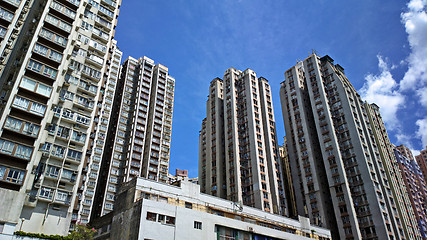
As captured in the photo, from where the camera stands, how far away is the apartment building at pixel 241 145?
76188 millimetres

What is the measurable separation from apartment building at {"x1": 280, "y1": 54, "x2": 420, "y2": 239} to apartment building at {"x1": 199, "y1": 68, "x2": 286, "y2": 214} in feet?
20.7

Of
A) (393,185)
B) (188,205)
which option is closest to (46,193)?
(188,205)

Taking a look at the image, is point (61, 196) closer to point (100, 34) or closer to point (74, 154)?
point (74, 154)

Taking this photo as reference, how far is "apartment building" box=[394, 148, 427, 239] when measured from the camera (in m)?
89.7

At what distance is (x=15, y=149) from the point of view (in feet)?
122

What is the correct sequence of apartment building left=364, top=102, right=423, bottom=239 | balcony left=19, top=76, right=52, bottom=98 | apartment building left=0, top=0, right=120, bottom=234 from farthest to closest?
apartment building left=364, top=102, right=423, bottom=239 < balcony left=19, top=76, right=52, bottom=98 < apartment building left=0, top=0, right=120, bottom=234

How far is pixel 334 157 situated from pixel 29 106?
63.9m

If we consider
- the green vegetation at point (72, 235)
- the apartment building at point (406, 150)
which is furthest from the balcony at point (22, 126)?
the apartment building at point (406, 150)

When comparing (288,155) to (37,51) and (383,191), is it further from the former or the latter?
(37,51)

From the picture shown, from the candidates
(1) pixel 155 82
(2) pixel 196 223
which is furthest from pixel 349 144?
(1) pixel 155 82

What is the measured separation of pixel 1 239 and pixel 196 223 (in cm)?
2315

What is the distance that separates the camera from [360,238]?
211 ft

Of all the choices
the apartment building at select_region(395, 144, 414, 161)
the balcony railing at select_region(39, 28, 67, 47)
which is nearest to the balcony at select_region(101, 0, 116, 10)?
the balcony railing at select_region(39, 28, 67, 47)

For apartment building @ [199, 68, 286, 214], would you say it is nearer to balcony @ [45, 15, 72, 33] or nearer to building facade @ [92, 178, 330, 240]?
building facade @ [92, 178, 330, 240]
